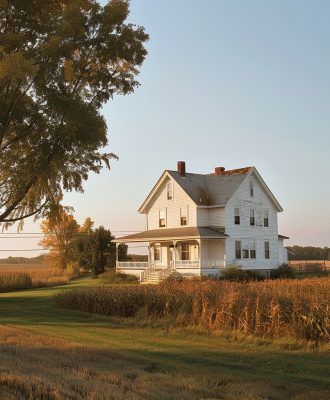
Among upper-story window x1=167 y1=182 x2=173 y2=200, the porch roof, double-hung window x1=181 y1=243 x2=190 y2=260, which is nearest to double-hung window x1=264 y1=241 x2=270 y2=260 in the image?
the porch roof

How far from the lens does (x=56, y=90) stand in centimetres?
1892

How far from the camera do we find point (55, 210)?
66.4ft

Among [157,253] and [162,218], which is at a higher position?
[162,218]

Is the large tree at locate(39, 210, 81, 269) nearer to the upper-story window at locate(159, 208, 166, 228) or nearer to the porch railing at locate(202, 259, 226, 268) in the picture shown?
the upper-story window at locate(159, 208, 166, 228)

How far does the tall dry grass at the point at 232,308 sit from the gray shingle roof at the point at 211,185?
89.5 feet

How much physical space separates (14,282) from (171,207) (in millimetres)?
15198

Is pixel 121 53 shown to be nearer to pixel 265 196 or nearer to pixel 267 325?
pixel 267 325

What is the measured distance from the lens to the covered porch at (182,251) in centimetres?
4597

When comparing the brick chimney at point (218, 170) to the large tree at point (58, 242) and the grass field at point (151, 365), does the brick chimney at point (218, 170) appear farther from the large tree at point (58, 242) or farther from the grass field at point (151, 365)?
the grass field at point (151, 365)

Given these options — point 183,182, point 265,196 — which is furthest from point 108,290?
point 265,196

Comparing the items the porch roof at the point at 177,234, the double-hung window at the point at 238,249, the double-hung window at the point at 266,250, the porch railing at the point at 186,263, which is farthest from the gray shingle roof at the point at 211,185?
the double-hung window at the point at 266,250

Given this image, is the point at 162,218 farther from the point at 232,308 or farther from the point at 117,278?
the point at 232,308

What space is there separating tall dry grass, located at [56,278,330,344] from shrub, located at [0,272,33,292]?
22484 mm

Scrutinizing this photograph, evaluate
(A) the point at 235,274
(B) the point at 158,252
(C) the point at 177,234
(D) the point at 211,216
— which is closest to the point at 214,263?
(A) the point at 235,274
